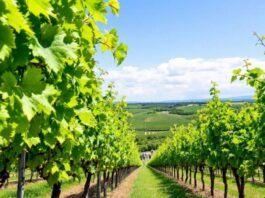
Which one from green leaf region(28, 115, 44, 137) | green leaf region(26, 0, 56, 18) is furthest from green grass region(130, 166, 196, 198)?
green leaf region(26, 0, 56, 18)

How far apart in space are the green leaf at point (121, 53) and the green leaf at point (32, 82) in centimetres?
196

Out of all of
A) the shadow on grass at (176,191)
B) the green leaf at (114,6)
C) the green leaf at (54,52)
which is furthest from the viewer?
the shadow on grass at (176,191)

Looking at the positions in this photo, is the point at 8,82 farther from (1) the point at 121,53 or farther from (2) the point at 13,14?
(1) the point at 121,53

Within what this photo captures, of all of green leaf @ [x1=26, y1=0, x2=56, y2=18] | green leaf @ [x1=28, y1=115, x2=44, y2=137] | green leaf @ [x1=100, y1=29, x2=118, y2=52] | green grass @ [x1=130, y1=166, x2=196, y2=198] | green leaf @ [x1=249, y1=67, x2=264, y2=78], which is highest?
green leaf @ [x1=249, y1=67, x2=264, y2=78]

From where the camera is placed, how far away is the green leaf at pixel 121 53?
3.98 m

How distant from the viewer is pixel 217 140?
81.6 ft

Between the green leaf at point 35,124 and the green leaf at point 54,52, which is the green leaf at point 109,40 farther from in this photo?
the green leaf at point 54,52

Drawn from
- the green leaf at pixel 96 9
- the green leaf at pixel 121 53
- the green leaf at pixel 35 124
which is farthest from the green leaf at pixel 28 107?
the green leaf at pixel 121 53

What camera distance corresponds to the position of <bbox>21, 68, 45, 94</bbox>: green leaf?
80.8 inches

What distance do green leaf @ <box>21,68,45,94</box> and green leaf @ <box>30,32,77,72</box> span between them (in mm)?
142

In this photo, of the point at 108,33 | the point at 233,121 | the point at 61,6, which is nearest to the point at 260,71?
the point at 108,33

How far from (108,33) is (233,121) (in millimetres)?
20424

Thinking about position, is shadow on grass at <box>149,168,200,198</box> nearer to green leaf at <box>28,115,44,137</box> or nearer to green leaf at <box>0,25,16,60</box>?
green leaf at <box>28,115,44,137</box>

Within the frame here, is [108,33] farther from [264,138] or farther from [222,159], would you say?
[222,159]
